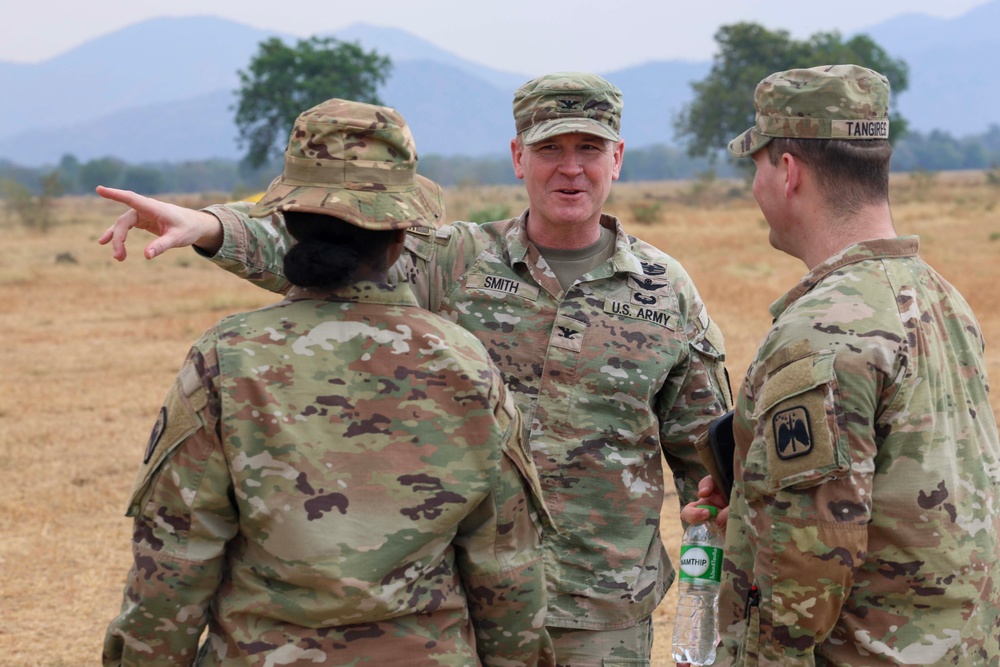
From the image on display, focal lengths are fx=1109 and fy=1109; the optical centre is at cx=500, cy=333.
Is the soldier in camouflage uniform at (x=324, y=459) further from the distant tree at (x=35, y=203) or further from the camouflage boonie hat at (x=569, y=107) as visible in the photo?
the distant tree at (x=35, y=203)

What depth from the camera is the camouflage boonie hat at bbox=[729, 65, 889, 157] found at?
2293mm

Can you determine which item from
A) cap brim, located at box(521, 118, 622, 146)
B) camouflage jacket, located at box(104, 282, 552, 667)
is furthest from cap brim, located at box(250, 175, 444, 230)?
cap brim, located at box(521, 118, 622, 146)

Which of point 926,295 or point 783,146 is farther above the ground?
point 783,146

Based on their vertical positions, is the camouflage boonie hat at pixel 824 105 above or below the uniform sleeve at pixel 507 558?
above

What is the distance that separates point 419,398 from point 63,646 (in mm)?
3917

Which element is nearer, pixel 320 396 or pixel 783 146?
pixel 320 396

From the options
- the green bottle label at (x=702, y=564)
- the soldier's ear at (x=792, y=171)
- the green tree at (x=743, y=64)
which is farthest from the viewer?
the green tree at (x=743, y=64)

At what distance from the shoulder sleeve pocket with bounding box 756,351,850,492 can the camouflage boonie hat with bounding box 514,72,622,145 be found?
3.55 ft

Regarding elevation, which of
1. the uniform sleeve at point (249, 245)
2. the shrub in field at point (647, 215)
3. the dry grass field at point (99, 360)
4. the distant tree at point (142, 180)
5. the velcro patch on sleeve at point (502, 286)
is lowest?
the distant tree at point (142, 180)

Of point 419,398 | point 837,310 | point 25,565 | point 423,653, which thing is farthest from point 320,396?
point 25,565

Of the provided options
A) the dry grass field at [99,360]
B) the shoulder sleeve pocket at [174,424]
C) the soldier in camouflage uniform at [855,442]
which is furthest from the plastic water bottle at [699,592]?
the dry grass field at [99,360]

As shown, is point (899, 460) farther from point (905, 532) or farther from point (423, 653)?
point (423, 653)

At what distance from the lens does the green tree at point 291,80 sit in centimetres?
5138

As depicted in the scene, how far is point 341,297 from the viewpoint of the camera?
7.00 ft
